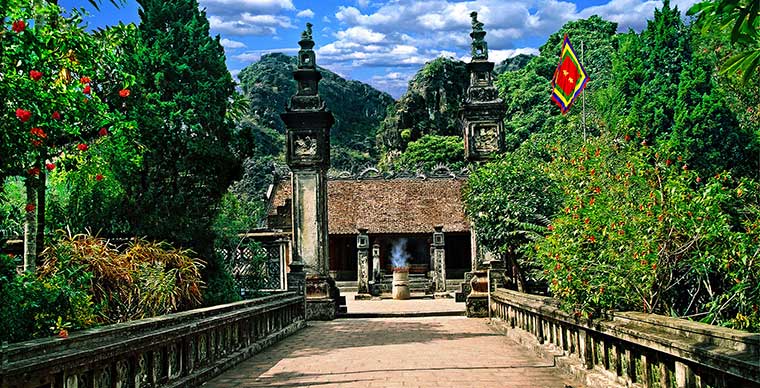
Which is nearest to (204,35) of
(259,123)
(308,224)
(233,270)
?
(233,270)

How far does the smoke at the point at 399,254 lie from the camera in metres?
37.8

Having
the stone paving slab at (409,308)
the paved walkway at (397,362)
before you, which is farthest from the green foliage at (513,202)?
the stone paving slab at (409,308)

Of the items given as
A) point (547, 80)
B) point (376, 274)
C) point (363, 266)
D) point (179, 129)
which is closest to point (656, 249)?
point (179, 129)

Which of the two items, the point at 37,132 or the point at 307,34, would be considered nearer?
the point at 37,132

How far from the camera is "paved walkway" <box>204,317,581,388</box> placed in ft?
24.1

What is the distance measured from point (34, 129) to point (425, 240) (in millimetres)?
31896

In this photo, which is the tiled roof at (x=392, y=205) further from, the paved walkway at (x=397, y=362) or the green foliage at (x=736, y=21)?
the green foliage at (x=736, y=21)

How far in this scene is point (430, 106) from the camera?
208 ft

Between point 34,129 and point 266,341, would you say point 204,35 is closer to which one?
point 266,341

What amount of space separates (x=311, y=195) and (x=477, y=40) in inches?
223

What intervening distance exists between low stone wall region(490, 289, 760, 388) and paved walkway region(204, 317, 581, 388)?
0.32m

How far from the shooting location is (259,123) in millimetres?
79750

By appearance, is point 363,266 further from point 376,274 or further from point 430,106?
point 430,106

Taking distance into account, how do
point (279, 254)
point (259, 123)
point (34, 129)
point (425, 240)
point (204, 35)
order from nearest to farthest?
point (34, 129) → point (204, 35) → point (279, 254) → point (425, 240) → point (259, 123)
